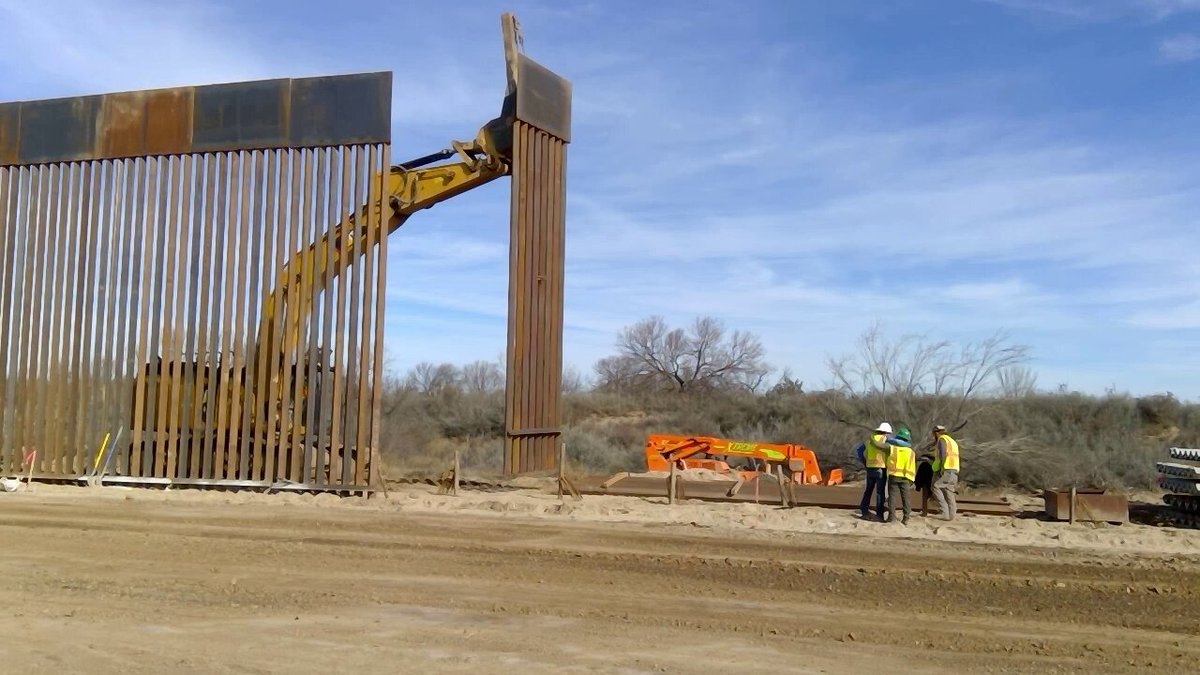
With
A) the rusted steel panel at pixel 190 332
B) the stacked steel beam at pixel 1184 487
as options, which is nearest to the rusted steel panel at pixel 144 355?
the rusted steel panel at pixel 190 332

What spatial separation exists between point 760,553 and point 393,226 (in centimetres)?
1110

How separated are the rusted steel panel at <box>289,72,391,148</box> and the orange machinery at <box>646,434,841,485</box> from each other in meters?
8.69

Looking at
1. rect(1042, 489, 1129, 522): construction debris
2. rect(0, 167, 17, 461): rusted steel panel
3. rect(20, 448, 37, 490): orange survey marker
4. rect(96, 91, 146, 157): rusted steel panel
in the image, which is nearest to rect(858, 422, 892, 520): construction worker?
rect(1042, 489, 1129, 522): construction debris

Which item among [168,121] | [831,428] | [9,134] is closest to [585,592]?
[168,121]

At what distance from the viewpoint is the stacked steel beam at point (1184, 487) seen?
17625 mm

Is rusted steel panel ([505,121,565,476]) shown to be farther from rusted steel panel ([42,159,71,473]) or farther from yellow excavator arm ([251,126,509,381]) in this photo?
rusted steel panel ([42,159,71,473])

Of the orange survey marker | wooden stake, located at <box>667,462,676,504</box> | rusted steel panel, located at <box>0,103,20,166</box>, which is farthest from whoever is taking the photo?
rusted steel panel, located at <box>0,103,20,166</box>

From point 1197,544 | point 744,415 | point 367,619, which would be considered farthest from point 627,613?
point 744,415

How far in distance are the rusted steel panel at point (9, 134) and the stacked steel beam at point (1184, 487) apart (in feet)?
76.8

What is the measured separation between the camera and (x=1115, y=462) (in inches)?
993

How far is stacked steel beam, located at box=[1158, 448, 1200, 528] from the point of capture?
694 inches

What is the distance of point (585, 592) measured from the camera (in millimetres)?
10789

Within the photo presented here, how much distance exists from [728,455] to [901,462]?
702 centimetres

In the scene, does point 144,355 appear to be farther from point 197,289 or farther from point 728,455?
point 728,455
